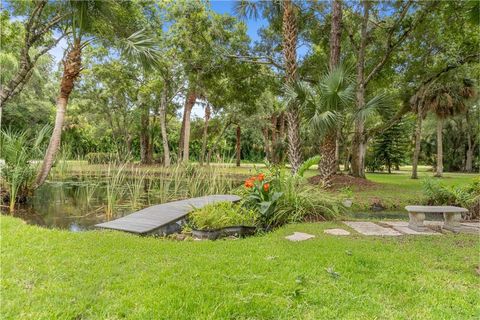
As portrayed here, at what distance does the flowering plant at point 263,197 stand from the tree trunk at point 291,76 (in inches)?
97.2

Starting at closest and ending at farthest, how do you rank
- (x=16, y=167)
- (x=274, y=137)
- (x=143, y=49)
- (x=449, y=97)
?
(x=16, y=167) → (x=143, y=49) → (x=449, y=97) → (x=274, y=137)

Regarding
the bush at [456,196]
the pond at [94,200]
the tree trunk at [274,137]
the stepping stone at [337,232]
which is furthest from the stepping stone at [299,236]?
the tree trunk at [274,137]

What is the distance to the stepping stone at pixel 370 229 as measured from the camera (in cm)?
439

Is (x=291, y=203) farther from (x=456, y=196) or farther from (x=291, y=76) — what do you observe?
(x=291, y=76)

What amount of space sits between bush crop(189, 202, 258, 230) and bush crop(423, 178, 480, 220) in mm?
3954

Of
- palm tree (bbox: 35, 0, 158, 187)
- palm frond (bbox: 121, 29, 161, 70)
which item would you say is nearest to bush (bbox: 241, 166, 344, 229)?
palm frond (bbox: 121, 29, 161, 70)

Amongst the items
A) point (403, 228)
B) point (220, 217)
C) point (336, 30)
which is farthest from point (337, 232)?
point (336, 30)

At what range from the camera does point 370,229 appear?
15.3ft

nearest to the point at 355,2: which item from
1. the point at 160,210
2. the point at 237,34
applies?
the point at 237,34

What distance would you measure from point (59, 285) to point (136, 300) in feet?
2.26

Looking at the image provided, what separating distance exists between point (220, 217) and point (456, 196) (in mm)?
4756

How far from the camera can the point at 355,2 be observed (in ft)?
38.0

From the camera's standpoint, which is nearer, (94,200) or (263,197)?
(263,197)

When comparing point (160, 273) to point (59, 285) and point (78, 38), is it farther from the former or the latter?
point (78, 38)
